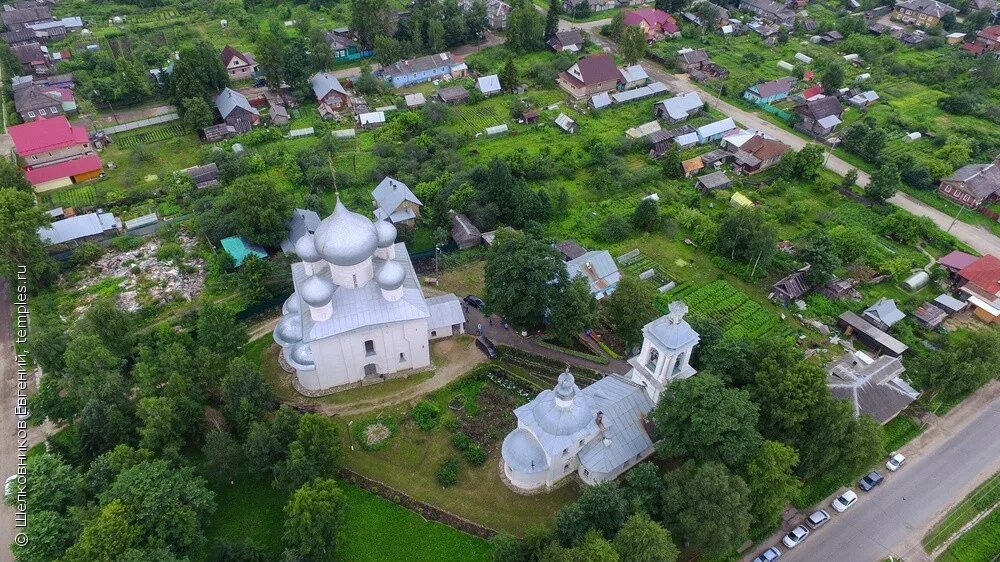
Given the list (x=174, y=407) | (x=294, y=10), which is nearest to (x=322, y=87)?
(x=294, y=10)

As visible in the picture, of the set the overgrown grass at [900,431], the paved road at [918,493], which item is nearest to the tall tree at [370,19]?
the overgrown grass at [900,431]

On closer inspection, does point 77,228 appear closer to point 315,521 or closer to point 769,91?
point 315,521

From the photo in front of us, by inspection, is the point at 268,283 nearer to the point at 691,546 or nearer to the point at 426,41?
the point at 691,546

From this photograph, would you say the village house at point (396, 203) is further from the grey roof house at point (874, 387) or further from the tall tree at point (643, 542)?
the grey roof house at point (874, 387)

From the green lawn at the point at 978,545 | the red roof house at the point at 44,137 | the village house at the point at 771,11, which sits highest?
the village house at the point at 771,11

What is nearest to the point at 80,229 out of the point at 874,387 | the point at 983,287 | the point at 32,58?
the point at 32,58

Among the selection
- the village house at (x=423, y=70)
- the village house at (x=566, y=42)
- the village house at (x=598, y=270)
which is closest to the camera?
the village house at (x=598, y=270)
